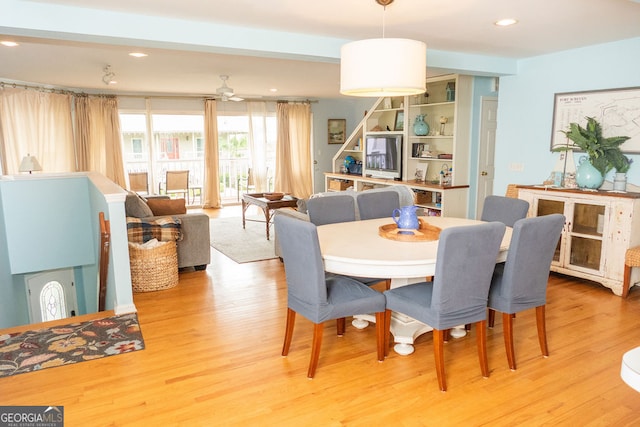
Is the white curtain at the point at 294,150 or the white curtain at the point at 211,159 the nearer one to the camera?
the white curtain at the point at 211,159

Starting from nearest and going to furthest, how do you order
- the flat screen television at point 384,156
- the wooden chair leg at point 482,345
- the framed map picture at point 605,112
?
the wooden chair leg at point 482,345 → the framed map picture at point 605,112 → the flat screen television at point 384,156

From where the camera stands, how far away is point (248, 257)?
17.7ft

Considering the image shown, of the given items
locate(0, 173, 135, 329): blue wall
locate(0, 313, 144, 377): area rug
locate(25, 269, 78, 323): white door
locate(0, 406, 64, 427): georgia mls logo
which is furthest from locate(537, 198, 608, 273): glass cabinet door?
locate(25, 269, 78, 323): white door

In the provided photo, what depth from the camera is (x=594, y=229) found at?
416cm

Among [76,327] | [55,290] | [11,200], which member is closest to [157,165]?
[55,290]

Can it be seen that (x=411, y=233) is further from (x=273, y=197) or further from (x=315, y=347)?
(x=273, y=197)

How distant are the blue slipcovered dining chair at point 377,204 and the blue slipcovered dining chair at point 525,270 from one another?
1405mm

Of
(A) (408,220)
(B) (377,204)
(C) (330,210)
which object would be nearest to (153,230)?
(C) (330,210)

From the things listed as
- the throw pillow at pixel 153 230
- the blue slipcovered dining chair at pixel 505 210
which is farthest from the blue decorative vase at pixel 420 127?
the throw pillow at pixel 153 230

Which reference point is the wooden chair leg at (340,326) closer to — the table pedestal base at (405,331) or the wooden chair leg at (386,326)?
the table pedestal base at (405,331)

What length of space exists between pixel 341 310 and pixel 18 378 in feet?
6.29

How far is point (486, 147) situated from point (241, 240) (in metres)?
3.61

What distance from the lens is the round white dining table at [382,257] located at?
8.17 feet

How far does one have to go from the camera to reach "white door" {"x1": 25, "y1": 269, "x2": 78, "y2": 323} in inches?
233
